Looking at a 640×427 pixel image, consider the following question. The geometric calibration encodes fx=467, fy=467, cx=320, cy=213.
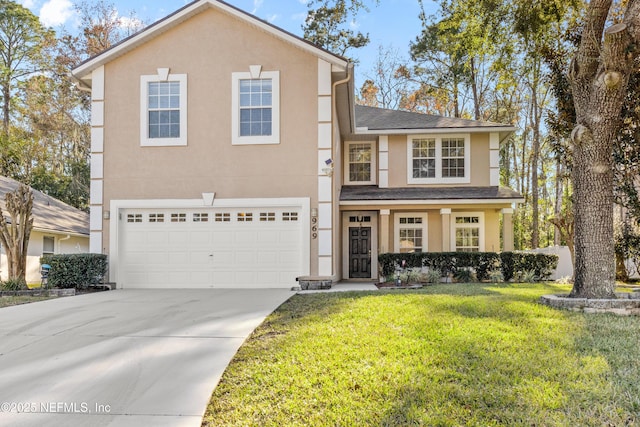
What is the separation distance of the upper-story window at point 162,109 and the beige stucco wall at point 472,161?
23.5 feet

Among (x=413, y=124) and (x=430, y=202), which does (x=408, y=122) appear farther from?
(x=430, y=202)

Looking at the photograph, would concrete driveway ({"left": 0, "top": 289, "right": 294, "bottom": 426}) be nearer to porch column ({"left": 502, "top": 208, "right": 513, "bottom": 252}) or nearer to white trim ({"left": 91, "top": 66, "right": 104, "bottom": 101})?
white trim ({"left": 91, "top": 66, "right": 104, "bottom": 101})

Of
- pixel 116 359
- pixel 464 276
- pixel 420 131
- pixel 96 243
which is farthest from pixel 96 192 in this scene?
pixel 464 276

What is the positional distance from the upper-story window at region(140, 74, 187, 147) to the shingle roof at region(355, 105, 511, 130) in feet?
21.3

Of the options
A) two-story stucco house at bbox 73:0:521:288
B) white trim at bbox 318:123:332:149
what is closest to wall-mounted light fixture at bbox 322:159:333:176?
two-story stucco house at bbox 73:0:521:288

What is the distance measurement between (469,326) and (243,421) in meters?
3.55

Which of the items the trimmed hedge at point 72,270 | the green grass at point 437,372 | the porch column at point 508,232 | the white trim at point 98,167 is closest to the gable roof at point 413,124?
the porch column at point 508,232

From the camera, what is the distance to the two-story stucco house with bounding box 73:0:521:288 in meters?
12.0

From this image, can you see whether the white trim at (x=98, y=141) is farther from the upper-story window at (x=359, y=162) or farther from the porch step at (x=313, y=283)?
the upper-story window at (x=359, y=162)

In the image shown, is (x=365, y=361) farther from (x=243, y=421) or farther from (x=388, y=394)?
(x=243, y=421)

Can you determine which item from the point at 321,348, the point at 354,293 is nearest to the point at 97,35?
the point at 354,293

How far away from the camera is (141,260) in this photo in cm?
1243

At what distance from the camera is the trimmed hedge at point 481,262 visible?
539 inches

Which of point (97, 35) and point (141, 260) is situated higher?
point (97, 35)
